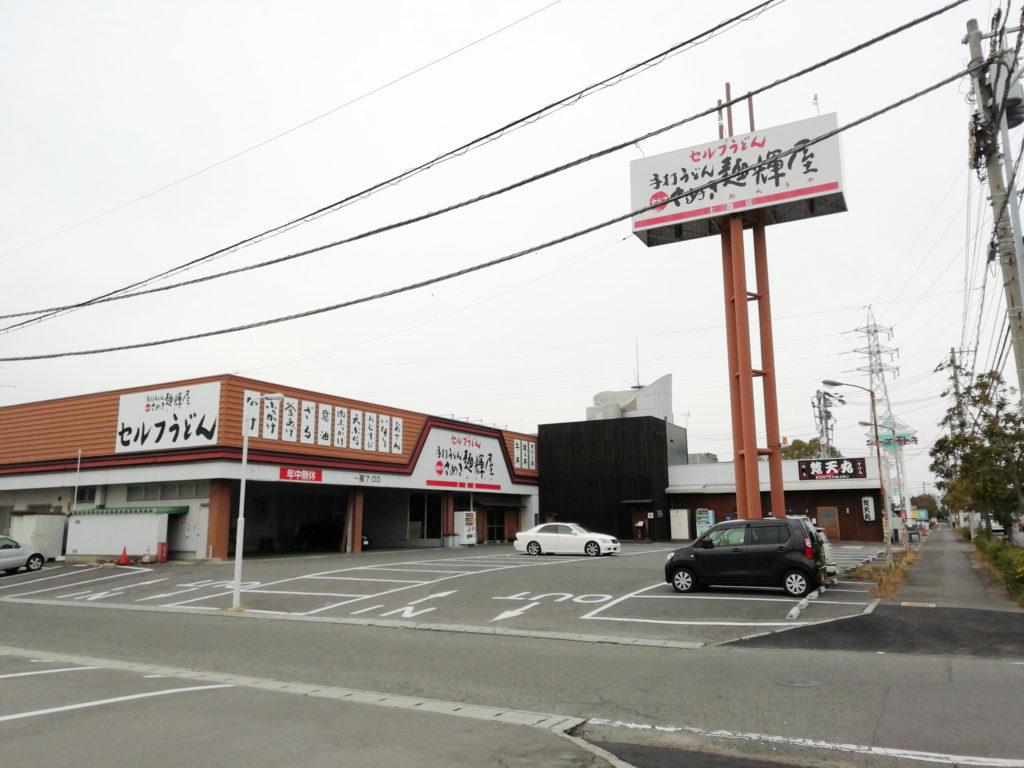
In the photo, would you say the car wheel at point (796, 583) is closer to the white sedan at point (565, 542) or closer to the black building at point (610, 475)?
the white sedan at point (565, 542)

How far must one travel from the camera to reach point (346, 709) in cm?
743

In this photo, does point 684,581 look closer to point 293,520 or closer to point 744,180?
point 744,180

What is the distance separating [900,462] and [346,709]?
76759 mm

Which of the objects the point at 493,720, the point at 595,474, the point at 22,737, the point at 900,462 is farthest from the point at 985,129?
the point at 900,462

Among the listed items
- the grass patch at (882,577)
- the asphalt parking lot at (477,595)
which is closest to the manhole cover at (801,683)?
the asphalt parking lot at (477,595)

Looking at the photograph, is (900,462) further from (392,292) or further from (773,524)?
(392,292)

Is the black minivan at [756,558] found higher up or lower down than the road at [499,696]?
higher up

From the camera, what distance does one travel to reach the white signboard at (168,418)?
27203 mm

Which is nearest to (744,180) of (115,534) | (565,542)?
(565,542)

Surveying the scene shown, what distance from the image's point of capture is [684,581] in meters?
16.8

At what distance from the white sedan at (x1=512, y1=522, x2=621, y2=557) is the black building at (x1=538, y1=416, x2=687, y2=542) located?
15.6m

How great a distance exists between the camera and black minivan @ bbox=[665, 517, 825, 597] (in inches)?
618

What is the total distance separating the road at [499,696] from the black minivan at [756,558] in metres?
1.66

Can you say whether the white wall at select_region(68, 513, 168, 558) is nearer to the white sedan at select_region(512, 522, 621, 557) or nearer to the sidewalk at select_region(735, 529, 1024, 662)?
the white sedan at select_region(512, 522, 621, 557)
